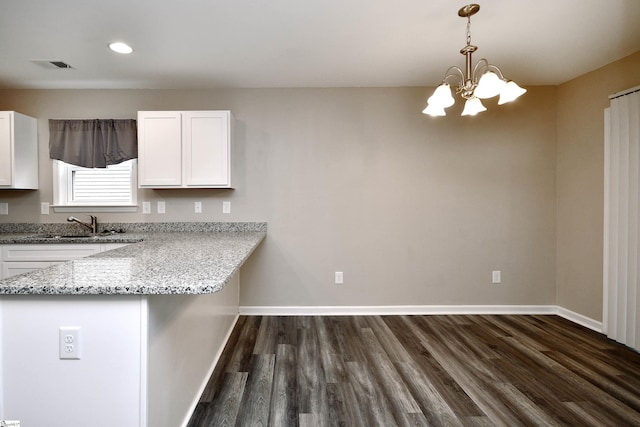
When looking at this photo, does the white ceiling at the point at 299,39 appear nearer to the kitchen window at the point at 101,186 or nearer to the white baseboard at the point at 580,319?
the kitchen window at the point at 101,186

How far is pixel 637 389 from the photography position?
2.05 metres

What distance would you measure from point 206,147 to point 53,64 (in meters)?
1.44

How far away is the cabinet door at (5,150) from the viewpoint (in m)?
3.12

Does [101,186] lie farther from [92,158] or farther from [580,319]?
[580,319]

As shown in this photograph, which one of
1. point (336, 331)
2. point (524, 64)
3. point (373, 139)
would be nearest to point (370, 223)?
point (373, 139)

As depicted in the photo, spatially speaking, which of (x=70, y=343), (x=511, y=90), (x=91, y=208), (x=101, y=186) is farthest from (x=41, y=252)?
(x=511, y=90)

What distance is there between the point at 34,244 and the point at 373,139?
11.1 feet

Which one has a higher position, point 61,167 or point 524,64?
point 524,64

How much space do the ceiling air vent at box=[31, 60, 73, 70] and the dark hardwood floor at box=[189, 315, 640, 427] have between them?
2823 mm

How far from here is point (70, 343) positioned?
117 centimetres

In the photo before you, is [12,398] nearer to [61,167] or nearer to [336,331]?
[336,331]

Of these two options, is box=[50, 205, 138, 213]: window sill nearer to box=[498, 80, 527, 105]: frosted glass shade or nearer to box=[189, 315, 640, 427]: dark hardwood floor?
box=[189, 315, 640, 427]: dark hardwood floor

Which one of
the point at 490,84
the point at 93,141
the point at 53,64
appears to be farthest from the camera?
the point at 93,141

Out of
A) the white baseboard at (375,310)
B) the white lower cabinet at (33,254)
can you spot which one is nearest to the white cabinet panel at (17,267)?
the white lower cabinet at (33,254)
